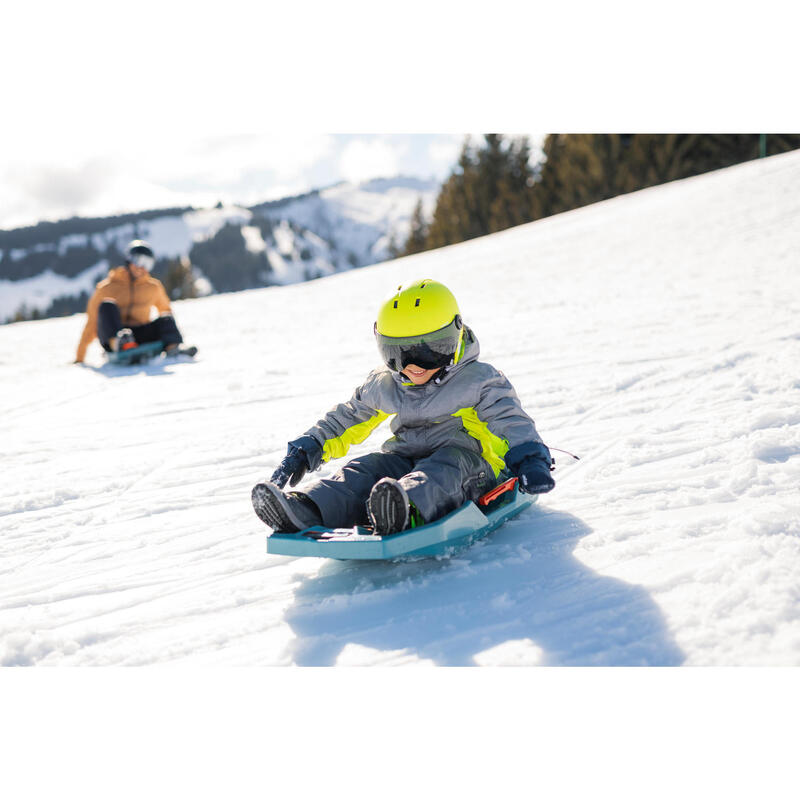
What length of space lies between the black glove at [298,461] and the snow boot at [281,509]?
194mm

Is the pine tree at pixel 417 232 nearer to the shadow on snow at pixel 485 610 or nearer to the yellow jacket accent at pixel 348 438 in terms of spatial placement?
the yellow jacket accent at pixel 348 438

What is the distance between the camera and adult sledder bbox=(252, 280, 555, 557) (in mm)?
2311

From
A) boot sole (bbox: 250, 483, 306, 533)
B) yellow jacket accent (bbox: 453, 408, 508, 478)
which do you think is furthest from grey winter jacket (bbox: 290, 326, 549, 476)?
boot sole (bbox: 250, 483, 306, 533)

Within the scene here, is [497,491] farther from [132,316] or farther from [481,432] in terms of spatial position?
[132,316]

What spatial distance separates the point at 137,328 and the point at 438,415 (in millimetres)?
5711

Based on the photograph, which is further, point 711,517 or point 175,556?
point 175,556

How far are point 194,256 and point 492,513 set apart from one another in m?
117

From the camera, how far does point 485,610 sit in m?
2.08

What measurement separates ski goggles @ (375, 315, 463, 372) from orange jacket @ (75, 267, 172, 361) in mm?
5571

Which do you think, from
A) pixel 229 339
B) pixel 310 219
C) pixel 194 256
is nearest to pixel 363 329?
pixel 229 339

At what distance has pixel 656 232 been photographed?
446 inches

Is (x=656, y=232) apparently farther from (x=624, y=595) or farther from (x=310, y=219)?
(x=310, y=219)

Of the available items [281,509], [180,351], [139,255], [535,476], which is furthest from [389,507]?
[139,255]

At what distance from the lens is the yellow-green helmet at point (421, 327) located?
2506 millimetres
